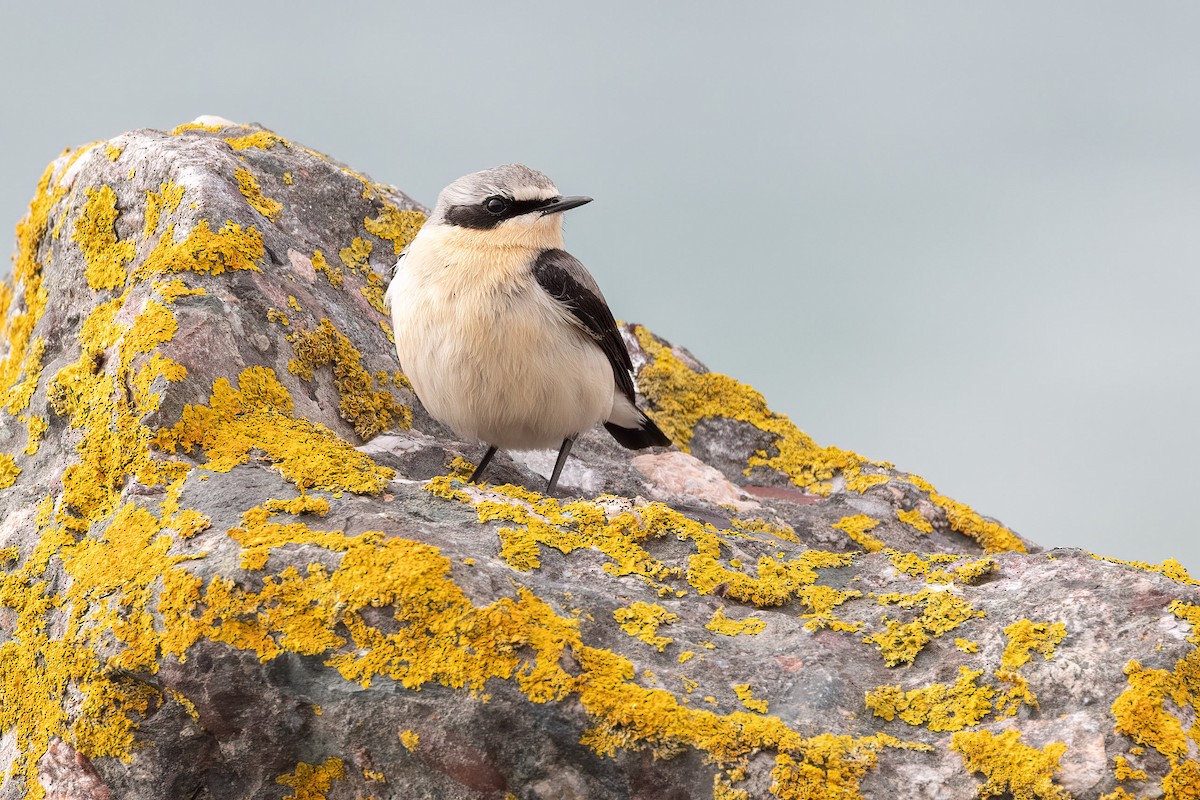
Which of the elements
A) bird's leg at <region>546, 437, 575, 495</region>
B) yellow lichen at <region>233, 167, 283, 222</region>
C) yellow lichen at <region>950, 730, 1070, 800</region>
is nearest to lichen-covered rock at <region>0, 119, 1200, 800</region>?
yellow lichen at <region>950, 730, 1070, 800</region>

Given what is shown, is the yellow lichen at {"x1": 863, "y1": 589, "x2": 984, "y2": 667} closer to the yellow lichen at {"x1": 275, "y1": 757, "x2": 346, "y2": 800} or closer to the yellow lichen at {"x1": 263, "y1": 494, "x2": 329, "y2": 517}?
the yellow lichen at {"x1": 275, "y1": 757, "x2": 346, "y2": 800}

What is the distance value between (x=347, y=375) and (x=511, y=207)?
1465 millimetres

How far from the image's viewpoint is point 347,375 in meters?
6.80

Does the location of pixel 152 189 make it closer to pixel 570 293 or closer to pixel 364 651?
pixel 570 293

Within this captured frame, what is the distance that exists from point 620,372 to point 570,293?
39.2 inches

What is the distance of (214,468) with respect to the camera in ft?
16.6

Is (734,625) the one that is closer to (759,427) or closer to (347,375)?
(347,375)

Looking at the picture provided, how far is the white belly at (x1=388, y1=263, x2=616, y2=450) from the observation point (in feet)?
20.7

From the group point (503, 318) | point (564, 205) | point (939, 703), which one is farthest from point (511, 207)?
point (939, 703)

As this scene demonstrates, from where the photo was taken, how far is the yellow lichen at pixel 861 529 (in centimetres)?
706

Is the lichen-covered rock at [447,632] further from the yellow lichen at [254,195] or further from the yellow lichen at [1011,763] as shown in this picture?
the yellow lichen at [254,195]

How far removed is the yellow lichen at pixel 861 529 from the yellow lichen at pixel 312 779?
3.91 meters

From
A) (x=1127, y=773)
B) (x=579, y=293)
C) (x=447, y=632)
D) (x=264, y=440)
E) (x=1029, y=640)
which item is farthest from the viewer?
(x=579, y=293)

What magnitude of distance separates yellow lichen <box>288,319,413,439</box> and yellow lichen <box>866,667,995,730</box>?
374cm
